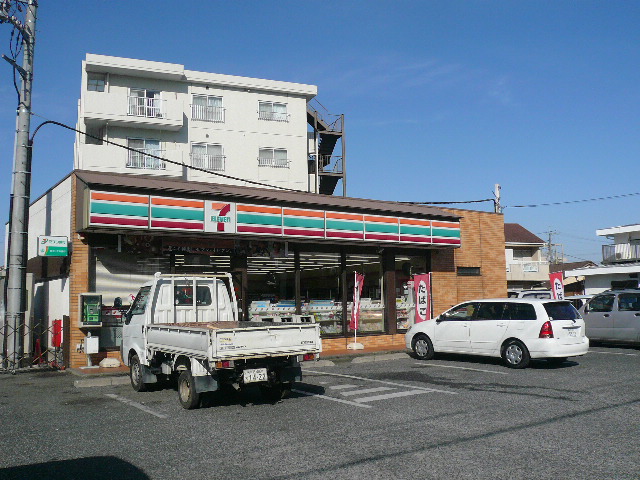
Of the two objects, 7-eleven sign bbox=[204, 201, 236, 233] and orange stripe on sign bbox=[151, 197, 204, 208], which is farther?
7-eleven sign bbox=[204, 201, 236, 233]

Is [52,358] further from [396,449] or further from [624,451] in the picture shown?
[624,451]

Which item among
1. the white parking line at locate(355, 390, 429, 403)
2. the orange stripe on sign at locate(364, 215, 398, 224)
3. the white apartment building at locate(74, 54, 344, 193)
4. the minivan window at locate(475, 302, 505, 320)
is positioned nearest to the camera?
the white parking line at locate(355, 390, 429, 403)

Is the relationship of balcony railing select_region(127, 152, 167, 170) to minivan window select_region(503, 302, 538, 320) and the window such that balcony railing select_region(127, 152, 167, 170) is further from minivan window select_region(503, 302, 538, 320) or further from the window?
minivan window select_region(503, 302, 538, 320)

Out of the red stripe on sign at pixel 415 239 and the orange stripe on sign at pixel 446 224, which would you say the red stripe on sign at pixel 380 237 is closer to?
the red stripe on sign at pixel 415 239

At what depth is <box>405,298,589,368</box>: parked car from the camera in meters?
13.2

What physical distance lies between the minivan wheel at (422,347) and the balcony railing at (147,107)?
21.7 meters

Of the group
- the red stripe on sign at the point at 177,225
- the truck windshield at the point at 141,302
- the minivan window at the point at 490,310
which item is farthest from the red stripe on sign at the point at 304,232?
the truck windshield at the point at 141,302

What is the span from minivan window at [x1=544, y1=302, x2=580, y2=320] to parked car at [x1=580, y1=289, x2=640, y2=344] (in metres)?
5.17

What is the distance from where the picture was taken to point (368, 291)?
19328 mm

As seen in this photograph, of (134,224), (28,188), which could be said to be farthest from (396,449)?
(28,188)

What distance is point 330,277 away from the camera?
1866 centimetres

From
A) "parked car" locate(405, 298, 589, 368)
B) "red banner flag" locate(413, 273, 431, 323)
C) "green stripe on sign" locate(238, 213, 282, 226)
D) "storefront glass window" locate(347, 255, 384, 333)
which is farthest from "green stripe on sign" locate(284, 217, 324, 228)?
"parked car" locate(405, 298, 589, 368)

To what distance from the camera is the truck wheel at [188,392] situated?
8984 millimetres

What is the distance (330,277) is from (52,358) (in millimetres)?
8239
